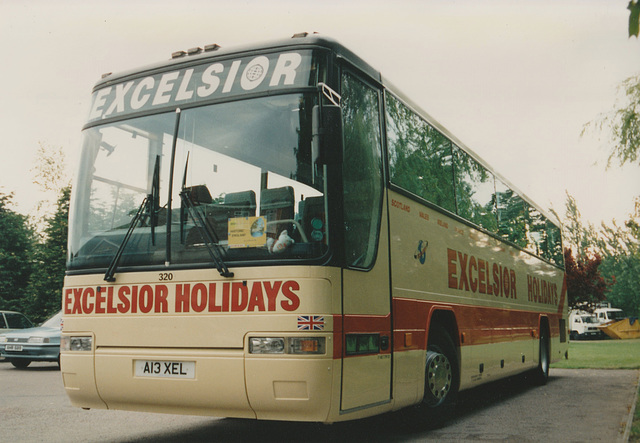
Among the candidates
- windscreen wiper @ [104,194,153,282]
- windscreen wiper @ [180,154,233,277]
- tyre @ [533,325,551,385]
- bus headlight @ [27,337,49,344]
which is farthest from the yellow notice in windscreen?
bus headlight @ [27,337,49,344]

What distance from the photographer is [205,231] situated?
5.82 meters

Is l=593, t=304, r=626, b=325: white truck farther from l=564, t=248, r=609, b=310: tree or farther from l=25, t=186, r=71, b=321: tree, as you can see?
l=25, t=186, r=71, b=321: tree

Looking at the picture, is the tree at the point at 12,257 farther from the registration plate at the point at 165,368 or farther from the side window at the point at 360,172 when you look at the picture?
the side window at the point at 360,172

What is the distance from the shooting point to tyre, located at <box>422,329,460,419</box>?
7504 millimetres

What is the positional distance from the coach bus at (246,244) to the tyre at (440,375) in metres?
0.22

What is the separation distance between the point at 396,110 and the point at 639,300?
67370 mm

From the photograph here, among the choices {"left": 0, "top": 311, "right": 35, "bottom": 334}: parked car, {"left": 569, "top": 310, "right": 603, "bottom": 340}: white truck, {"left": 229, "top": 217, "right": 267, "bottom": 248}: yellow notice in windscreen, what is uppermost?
{"left": 229, "top": 217, "right": 267, "bottom": 248}: yellow notice in windscreen

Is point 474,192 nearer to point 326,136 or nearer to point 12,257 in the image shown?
point 326,136

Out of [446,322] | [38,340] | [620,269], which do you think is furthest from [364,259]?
[620,269]

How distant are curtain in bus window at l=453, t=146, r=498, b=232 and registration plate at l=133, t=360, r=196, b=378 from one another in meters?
4.56

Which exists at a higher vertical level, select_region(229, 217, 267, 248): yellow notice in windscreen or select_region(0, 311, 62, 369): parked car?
select_region(229, 217, 267, 248): yellow notice in windscreen

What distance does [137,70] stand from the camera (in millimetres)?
6734

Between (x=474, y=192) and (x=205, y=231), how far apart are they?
17.1 feet

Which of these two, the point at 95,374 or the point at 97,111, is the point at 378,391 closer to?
the point at 95,374
